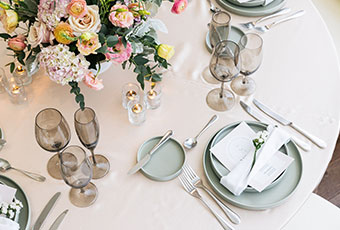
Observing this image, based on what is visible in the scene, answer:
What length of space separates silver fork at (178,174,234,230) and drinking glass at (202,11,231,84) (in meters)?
0.43

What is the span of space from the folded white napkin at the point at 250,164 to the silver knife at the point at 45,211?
513mm

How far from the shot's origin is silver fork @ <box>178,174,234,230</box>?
123cm

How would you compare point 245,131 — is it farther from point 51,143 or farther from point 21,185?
point 21,185

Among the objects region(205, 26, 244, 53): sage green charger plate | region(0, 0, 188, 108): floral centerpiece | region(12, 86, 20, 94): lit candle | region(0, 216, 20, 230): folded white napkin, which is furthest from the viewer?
region(205, 26, 244, 53): sage green charger plate

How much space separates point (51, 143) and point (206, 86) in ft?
2.03

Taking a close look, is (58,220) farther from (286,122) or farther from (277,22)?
(277,22)

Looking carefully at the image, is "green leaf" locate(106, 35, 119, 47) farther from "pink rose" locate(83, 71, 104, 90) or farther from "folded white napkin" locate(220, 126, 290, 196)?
"folded white napkin" locate(220, 126, 290, 196)

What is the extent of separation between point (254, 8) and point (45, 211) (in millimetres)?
1165

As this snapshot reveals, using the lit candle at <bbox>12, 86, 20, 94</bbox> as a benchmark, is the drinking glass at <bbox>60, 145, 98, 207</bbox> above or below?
above

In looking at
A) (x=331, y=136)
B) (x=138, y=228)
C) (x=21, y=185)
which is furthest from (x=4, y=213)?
(x=331, y=136)

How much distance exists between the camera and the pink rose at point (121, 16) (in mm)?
1257

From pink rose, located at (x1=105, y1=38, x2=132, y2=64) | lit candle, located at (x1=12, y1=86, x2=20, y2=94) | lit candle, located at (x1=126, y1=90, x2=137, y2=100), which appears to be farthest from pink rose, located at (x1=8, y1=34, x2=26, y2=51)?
lit candle, located at (x1=126, y1=90, x2=137, y2=100)

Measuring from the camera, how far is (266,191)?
1.30 m

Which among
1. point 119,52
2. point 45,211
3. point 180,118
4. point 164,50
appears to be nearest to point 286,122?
point 180,118
